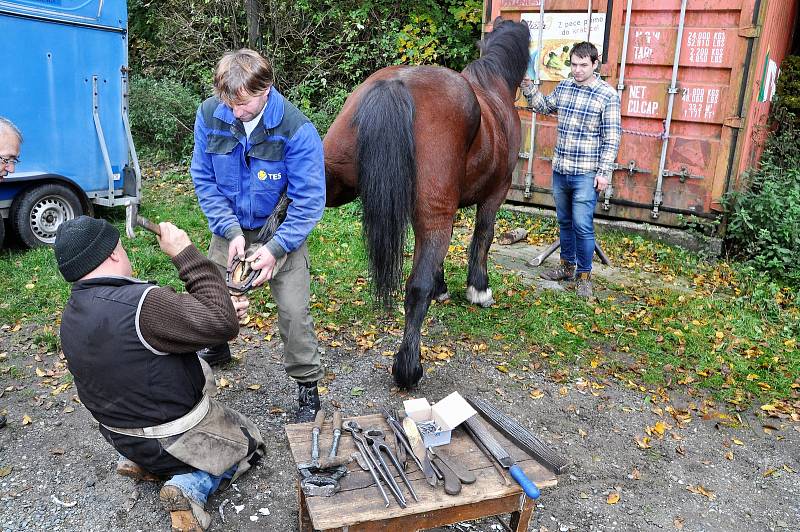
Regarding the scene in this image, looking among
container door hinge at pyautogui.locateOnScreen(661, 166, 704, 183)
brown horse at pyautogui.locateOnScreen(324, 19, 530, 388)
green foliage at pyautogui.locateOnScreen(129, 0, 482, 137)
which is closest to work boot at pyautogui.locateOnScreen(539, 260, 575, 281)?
container door hinge at pyautogui.locateOnScreen(661, 166, 704, 183)

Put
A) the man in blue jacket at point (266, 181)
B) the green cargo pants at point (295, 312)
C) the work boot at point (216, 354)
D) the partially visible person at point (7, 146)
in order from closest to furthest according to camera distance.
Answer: the partially visible person at point (7, 146)
the man in blue jacket at point (266, 181)
the green cargo pants at point (295, 312)
the work boot at point (216, 354)

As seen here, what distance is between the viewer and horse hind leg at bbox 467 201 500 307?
17.0 ft

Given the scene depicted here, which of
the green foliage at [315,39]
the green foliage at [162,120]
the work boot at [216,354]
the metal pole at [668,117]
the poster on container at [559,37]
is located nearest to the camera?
the work boot at [216,354]

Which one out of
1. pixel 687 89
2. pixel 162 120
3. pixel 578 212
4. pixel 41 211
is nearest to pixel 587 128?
pixel 578 212

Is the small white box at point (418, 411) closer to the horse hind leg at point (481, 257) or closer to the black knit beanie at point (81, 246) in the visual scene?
the black knit beanie at point (81, 246)

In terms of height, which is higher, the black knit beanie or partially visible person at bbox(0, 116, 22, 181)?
partially visible person at bbox(0, 116, 22, 181)

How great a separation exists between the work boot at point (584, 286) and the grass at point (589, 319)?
12 cm

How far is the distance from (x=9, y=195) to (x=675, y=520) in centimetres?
643

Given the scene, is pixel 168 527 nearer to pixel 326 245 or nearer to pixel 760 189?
pixel 326 245

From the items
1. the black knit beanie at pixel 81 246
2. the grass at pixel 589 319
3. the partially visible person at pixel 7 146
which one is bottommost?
the grass at pixel 589 319

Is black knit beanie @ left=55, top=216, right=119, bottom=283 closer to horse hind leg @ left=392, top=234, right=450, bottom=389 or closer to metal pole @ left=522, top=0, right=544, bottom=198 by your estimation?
horse hind leg @ left=392, top=234, right=450, bottom=389

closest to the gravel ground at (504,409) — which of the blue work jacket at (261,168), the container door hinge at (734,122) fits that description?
the blue work jacket at (261,168)

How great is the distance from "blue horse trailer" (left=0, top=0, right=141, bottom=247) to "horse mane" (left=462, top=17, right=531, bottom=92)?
4.20 metres

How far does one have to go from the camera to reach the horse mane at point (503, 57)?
5336mm
